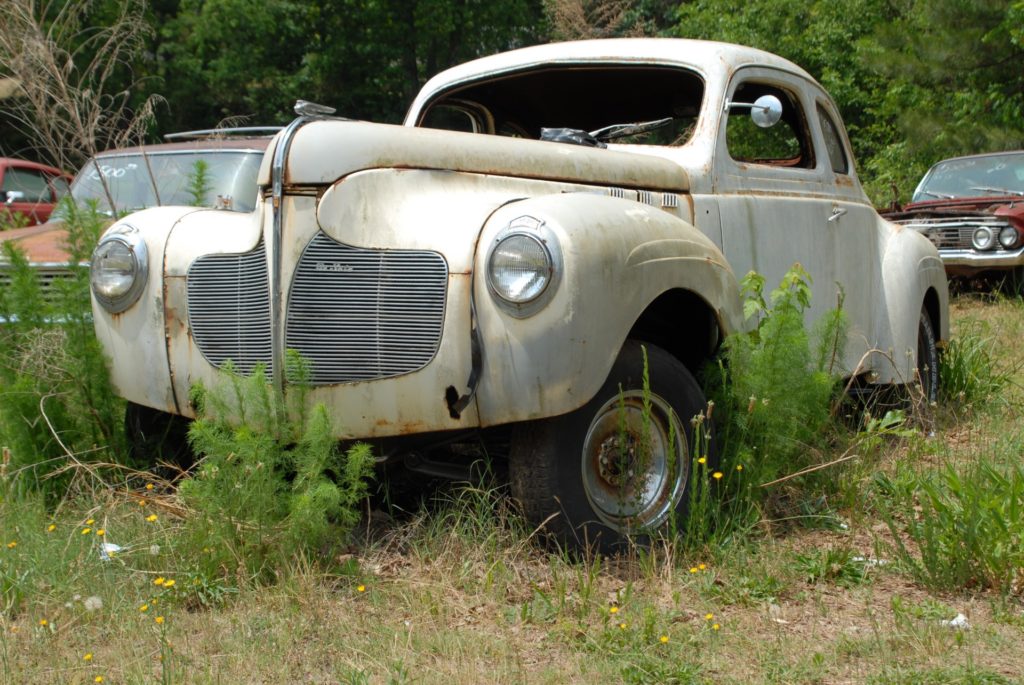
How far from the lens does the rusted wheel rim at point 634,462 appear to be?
357cm

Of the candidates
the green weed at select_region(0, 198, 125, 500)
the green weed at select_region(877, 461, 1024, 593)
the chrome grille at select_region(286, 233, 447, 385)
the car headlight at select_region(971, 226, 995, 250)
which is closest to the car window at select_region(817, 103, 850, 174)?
the green weed at select_region(877, 461, 1024, 593)

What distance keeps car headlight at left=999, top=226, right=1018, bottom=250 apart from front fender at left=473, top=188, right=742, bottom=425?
26.4 feet

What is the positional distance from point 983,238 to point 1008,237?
22cm

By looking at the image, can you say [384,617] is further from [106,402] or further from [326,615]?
[106,402]

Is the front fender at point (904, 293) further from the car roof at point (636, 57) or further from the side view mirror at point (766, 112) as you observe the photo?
the side view mirror at point (766, 112)

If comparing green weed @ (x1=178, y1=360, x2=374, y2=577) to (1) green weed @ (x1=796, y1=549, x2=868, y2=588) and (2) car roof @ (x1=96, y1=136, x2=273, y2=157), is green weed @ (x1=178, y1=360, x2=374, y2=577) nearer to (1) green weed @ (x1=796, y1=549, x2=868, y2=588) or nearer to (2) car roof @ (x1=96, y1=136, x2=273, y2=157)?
(1) green weed @ (x1=796, y1=549, x2=868, y2=588)

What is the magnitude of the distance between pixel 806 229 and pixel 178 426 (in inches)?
109

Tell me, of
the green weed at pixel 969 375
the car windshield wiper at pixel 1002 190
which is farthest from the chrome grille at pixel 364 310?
the car windshield wiper at pixel 1002 190

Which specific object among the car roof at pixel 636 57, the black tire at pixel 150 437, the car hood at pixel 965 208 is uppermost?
the car roof at pixel 636 57

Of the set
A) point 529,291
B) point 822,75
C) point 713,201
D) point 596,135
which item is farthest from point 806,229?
point 822,75

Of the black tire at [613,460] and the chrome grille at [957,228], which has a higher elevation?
the chrome grille at [957,228]

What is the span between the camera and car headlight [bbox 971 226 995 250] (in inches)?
414

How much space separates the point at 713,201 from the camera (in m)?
4.46

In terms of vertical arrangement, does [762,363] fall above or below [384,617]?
above
